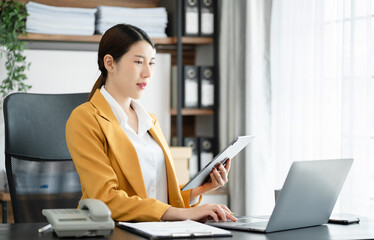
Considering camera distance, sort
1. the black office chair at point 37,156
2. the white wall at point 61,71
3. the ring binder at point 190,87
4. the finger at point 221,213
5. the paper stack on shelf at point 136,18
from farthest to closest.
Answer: the ring binder at point 190,87
the paper stack on shelf at point 136,18
the white wall at point 61,71
the black office chair at point 37,156
the finger at point 221,213

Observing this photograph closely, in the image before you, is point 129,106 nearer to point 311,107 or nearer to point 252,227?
point 252,227

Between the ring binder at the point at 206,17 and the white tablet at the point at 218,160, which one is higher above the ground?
the ring binder at the point at 206,17

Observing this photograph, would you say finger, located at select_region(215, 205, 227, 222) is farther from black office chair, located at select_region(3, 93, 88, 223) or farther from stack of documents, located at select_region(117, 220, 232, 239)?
black office chair, located at select_region(3, 93, 88, 223)

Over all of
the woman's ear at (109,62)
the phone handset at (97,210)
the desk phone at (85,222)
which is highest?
the woman's ear at (109,62)

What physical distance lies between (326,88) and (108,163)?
1319mm

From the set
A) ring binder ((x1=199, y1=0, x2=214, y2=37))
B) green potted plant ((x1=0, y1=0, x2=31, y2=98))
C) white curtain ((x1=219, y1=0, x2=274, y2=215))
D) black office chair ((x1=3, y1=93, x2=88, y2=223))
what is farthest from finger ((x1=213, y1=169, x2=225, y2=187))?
ring binder ((x1=199, y1=0, x2=214, y2=37))

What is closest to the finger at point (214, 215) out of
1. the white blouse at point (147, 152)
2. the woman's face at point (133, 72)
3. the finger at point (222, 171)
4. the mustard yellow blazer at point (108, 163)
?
the mustard yellow blazer at point (108, 163)

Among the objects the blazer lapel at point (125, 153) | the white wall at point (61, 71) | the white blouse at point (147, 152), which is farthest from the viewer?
the white wall at point (61, 71)

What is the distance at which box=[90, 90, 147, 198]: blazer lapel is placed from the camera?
171 cm

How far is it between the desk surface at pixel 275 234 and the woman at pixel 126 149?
0.53ft

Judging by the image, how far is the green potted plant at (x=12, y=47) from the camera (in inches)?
117

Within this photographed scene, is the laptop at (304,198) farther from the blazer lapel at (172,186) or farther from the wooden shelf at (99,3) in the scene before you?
the wooden shelf at (99,3)

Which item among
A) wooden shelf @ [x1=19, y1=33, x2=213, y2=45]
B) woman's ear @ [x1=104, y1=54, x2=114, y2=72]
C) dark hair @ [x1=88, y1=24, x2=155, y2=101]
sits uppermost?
wooden shelf @ [x1=19, y1=33, x2=213, y2=45]

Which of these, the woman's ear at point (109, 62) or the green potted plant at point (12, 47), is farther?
the green potted plant at point (12, 47)
